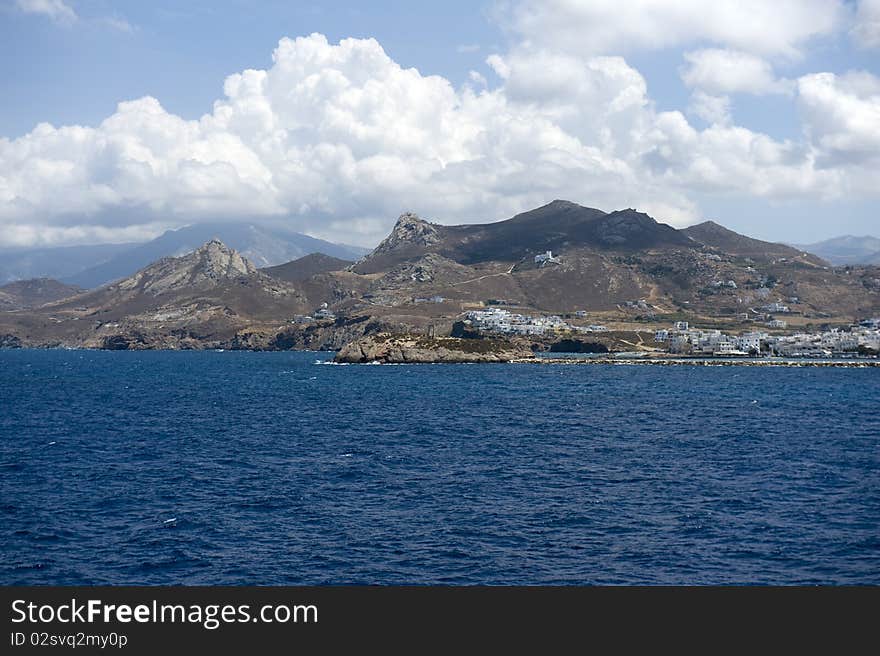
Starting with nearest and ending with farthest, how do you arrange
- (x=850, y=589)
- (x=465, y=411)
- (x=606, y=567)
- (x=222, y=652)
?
(x=222, y=652)
(x=850, y=589)
(x=606, y=567)
(x=465, y=411)

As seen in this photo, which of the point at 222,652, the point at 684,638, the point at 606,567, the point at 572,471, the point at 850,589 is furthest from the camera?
the point at 572,471

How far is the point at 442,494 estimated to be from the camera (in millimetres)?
58969

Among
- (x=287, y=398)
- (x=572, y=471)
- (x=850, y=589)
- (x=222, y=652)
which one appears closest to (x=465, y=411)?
(x=287, y=398)

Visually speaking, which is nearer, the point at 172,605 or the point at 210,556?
the point at 172,605

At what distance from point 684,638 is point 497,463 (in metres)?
41.2

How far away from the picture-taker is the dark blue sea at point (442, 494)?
139 ft

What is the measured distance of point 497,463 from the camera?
234 ft

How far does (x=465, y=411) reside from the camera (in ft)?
371

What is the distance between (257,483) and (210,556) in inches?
757

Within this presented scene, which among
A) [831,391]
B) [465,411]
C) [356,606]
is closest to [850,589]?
[356,606]

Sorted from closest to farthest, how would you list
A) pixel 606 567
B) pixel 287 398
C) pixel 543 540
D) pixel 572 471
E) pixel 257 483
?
pixel 606 567 < pixel 543 540 < pixel 257 483 < pixel 572 471 < pixel 287 398

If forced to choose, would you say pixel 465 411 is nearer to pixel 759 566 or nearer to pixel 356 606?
pixel 759 566

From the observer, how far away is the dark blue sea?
42500mm

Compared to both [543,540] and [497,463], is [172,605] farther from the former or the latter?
[497,463]
